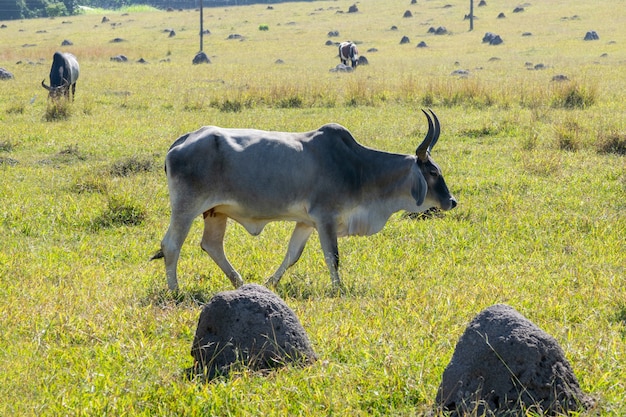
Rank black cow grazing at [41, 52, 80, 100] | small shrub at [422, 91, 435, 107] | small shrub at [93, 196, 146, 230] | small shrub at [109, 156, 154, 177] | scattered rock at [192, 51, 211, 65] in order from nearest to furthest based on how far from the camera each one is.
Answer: small shrub at [93, 196, 146, 230]
small shrub at [109, 156, 154, 177]
small shrub at [422, 91, 435, 107]
black cow grazing at [41, 52, 80, 100]
scattered rock at [192, 51, 211, 65]

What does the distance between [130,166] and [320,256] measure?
4.41 metres

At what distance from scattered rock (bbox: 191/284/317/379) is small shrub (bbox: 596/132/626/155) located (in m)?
8.55

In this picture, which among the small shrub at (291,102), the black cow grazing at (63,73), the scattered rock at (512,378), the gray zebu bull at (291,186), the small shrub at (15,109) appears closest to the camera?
the scattered rock at (512,378)

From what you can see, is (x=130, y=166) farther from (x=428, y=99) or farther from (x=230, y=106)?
(x=428, y=99)

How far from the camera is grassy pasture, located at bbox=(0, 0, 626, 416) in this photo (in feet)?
15.4

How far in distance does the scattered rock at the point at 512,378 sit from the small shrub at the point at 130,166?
25.3 ft

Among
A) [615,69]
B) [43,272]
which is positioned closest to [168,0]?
[615,69]

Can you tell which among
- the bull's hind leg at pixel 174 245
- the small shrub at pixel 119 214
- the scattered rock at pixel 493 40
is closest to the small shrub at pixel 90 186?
the small shrub at pixel 119 214

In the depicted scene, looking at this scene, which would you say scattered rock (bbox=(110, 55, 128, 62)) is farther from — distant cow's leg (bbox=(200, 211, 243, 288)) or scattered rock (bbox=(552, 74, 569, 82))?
distant cow's leg (bbox=(200, 211, 243, 288))

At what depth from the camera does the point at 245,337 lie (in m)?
4.89

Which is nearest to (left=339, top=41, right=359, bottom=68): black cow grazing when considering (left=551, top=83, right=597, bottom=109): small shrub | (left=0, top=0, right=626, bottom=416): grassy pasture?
(left=0, top=0, right=626, bottom=416): grassy pasture

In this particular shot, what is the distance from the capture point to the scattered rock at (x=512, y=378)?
13.8 ft

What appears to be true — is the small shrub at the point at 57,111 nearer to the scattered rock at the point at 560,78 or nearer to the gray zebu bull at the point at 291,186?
the gray zebu bull at the point at 291,186

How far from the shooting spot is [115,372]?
493cm
